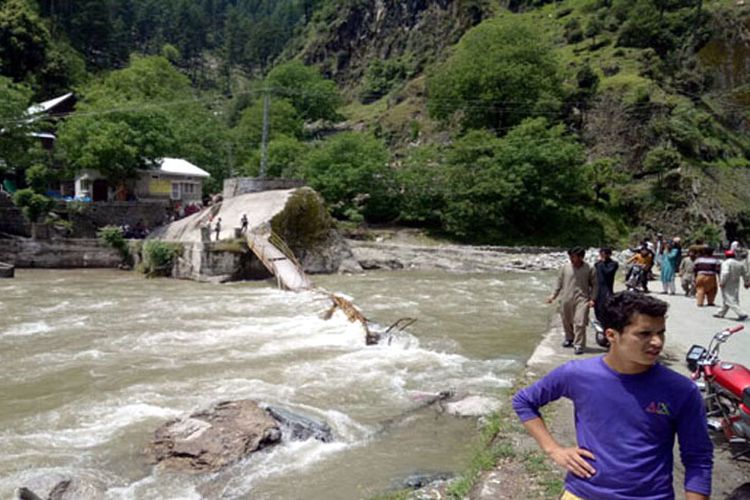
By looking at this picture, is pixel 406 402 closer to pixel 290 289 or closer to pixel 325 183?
pixel 290 289

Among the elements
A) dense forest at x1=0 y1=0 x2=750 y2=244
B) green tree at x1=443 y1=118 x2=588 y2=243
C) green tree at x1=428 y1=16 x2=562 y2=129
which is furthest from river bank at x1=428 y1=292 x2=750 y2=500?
green tree at x1=428 y1=16 x2=562 y2=129

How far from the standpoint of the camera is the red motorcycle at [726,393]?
5078 mm

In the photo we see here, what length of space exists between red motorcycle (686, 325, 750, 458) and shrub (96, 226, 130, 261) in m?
29.0

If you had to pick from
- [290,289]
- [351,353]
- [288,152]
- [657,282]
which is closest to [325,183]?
[288,152]

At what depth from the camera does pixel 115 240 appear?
1170 inches

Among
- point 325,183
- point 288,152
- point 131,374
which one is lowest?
point 131,374

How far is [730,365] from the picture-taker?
218 inches

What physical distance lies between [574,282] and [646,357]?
24.5 ft

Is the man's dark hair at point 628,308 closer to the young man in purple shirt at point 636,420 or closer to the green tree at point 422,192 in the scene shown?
the young man in purple shirt at point 636,420

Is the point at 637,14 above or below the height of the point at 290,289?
above

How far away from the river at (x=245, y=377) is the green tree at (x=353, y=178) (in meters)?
21.6

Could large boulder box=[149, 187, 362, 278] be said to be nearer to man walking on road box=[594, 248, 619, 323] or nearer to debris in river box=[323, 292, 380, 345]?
debris in river box=[323, 292, 380, 345]

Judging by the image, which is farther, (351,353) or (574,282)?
(351,353)

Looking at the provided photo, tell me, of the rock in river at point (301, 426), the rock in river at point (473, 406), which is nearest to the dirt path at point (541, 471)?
the rock in river at point (473, 406)
